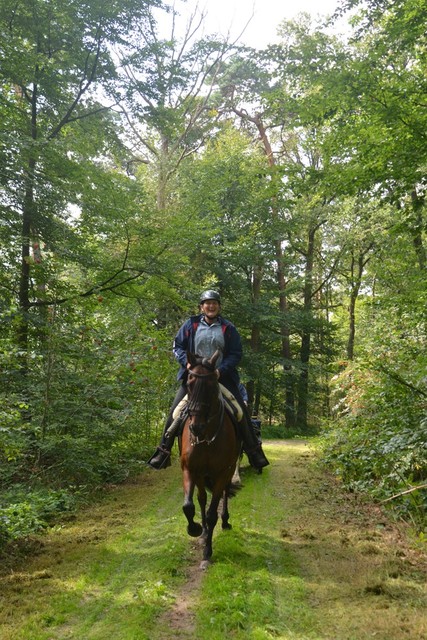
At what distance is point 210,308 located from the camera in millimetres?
6086

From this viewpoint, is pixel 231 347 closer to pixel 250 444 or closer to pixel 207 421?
pixel 207 421

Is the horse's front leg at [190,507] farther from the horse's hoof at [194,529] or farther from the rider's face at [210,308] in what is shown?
the rider's face at [210,308]

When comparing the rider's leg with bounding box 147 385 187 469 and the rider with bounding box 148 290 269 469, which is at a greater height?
the rider with bounding box 148 290 269 469

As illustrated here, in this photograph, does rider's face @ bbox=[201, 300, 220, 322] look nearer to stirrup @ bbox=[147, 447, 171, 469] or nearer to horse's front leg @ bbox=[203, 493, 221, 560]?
stirrup @ bbox=[147, 447, 171, 469]

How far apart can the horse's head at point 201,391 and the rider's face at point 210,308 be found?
1000 millimetres

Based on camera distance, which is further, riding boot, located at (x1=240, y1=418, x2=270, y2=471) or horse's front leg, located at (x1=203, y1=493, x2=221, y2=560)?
riding boot, located at (x1=240, y1=418, x2=270, y2=471)

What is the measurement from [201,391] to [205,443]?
0.72m

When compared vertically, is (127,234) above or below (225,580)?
above

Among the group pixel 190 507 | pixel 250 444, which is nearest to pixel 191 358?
pixel 190 507

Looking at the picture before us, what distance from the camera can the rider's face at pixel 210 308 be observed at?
20.0 feet

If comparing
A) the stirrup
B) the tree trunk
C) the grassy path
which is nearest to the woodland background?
the grassy path

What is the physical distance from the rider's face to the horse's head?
1000 millimetres

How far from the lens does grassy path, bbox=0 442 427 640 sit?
393 centimetres

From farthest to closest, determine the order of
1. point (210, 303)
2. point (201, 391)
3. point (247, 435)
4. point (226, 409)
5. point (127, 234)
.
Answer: point (127, 234) → point (247, 435) → point (210, 303) → point (226, 409) → point (201, 391)
